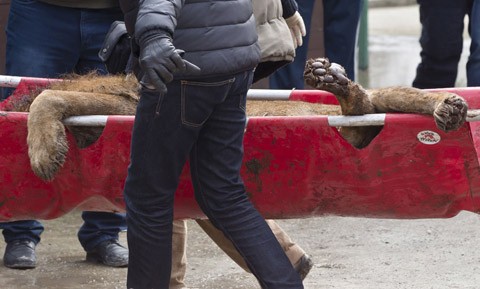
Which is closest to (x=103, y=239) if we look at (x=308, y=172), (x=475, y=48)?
(x=308, y=172)

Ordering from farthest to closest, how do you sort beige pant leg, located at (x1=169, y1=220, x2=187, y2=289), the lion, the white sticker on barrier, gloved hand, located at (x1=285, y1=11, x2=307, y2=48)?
gloved hand, located at (x1=285, y1=11, x2=307, y2=48) → beige pant leg, located at (x1=169, y1=220, x2=187, y2=289) → the lion → the white sticker on barrier

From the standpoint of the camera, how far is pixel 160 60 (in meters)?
3.57

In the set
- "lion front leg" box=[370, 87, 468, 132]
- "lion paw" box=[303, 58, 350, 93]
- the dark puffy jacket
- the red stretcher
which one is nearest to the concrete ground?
the red stretcher

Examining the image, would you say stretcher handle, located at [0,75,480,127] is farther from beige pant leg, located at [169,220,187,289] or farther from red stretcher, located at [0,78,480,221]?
beige pant leg, located at [169,220,187,289]

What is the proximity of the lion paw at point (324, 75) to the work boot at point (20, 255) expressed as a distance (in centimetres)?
192

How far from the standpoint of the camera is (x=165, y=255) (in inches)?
166

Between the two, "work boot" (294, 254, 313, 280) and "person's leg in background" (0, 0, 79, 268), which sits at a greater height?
"person's leg in background" (0, 0, 79, 268)

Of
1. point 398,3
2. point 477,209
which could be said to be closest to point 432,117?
point 477,209

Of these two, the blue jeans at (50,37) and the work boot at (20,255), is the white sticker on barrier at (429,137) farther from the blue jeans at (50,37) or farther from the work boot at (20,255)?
the work boot at (20,255)

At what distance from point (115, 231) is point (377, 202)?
6.01 ft

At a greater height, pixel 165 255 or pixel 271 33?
pixel 271 33

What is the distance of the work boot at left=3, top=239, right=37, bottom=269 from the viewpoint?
546 centimetres

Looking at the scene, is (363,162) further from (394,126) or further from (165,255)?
(165,255)

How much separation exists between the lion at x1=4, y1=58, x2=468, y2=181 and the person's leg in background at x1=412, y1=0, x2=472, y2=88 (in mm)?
2215
